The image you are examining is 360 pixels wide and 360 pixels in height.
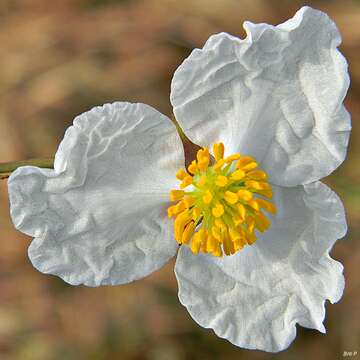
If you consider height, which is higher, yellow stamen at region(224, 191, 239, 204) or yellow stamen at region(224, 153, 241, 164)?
yellow stamen at region(224, 153, 241, 164)

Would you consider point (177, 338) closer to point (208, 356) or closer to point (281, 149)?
point (208, 356)

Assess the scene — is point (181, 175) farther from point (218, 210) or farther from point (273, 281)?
point (273, 281)

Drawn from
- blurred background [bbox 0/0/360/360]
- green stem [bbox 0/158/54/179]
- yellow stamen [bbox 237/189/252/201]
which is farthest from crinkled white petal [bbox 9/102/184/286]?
blurred background [bbox 0/0/360/360]

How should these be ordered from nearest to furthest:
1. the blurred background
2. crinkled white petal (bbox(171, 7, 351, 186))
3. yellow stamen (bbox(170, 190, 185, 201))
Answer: crinkled white petal (bbox(171, 7, 351, 186)) < yellow stamen (bbox(170, 190, 185, 201)) < the blurred background

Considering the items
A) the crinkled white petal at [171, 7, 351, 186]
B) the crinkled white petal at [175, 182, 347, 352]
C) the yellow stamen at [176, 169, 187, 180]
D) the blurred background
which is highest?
the crinkled white petal at [171, 7, 351, 186]

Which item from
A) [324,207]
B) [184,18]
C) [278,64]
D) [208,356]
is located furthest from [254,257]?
[184,18]

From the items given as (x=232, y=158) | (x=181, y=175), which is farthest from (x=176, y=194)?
(x=232, y=158)

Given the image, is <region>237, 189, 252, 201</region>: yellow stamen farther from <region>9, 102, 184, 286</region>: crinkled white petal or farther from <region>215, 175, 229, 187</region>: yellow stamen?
<region>9, 102, 184, 286</region>: crinkled white petal
